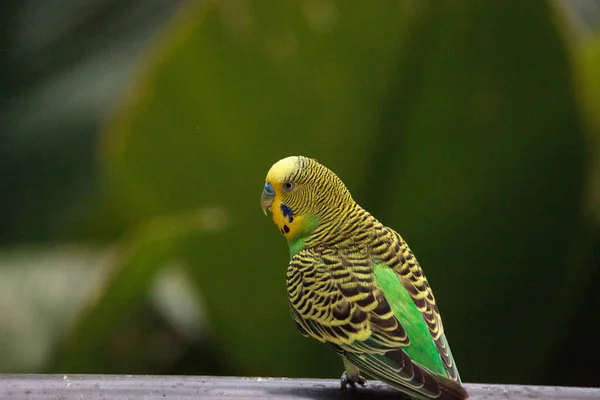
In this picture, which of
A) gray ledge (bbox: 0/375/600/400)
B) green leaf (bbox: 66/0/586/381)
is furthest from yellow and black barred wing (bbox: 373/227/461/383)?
green leaf (bbox: 66/0/586/381)

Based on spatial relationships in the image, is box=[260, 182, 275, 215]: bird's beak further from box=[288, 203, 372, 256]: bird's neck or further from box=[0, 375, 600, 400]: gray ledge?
box=[0, 375, 600, 400]: gray ledge

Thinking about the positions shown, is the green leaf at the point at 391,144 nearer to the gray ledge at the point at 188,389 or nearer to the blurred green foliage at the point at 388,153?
the blurred green foliage at the point at 388,153

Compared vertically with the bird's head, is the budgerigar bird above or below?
below

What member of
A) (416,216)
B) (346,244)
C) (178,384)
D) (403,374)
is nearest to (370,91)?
(416,216)

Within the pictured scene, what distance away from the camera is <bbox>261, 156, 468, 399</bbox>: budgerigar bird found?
1271 millimetres

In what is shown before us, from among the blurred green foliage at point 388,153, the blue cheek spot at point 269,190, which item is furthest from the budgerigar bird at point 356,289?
the blurred green foliage at point 388,153

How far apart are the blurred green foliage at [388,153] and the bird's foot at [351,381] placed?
1.40 feet

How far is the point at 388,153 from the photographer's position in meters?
1.84

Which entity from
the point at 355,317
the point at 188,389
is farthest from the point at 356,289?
the point at 188,389

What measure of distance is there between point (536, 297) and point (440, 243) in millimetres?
224

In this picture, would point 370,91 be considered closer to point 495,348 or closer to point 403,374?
point 495,348

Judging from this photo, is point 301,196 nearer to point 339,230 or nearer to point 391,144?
point 339,230

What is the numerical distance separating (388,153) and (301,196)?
422mm

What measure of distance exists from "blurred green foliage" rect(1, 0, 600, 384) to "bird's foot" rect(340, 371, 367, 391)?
1.40 ft
